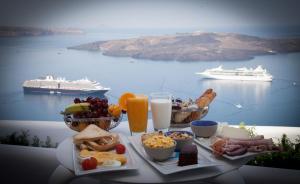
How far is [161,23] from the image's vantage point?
366cm

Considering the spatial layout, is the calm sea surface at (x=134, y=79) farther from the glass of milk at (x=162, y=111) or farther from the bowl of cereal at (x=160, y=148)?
the bowl of cereal at (x=160, y=148)

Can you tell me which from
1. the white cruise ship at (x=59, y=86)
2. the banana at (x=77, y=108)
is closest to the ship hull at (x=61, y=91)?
the white cruise ship at (x=59, y=86)

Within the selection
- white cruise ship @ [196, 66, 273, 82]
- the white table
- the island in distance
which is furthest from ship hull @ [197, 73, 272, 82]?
the white table

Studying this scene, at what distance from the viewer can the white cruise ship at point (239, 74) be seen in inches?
140

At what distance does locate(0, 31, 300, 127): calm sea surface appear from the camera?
11.5 ft

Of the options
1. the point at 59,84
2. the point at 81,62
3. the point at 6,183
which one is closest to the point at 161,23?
the point at 81,62

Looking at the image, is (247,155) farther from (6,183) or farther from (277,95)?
(277,95)

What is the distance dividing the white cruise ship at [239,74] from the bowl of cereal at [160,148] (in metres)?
2.44

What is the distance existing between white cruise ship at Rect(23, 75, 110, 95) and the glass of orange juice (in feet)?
6.86

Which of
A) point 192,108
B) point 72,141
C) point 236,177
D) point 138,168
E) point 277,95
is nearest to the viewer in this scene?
point 138,168

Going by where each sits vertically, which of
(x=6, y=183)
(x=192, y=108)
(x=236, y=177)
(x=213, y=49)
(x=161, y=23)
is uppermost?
(x=161, y=23)

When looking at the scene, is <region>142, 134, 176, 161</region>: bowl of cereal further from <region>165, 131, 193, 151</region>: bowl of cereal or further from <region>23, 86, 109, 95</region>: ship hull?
<region>23, 86, 109, 95</region>: ship hull

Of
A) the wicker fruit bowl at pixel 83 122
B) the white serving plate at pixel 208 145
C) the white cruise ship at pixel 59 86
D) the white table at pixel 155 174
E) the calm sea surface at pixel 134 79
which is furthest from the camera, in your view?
the white cruise ship at pixel 59 86

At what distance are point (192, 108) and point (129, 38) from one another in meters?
2.23
